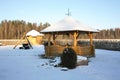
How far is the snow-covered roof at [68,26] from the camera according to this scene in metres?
22.4

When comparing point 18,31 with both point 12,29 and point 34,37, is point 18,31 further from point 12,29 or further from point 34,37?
point 34,37

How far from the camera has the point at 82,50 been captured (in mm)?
22891

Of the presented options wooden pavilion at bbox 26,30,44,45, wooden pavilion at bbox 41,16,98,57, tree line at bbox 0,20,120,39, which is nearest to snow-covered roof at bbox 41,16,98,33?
wooden pavilion at bbox 41,16,98,57

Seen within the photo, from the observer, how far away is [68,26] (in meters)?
23.0

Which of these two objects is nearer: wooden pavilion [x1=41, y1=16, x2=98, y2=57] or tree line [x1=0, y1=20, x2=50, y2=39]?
wooden pavilion [x1=41, y1=16, x2=98, y2=57]

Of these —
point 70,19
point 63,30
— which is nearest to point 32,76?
point 63,30

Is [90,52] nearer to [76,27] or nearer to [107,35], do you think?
[76,27]

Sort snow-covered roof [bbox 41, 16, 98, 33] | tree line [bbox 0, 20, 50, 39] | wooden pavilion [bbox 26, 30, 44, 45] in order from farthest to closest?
tree line [bbox 0, 20, 50, 39] < wooden pavilion [bbox 26, 30, 44, 45] < snow-covered roof [bbox 41, 16, 98, 33]

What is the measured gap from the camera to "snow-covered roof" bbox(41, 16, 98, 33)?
22.4 m

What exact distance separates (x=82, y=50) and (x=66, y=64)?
7.33 meters

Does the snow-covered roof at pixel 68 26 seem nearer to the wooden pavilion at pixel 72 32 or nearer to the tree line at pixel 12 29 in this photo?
the wooden pavilion at pixel 72 32

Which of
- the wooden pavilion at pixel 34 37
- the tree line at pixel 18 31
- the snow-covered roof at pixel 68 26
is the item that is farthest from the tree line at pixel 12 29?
the snow-covered roof at pixel 68 26

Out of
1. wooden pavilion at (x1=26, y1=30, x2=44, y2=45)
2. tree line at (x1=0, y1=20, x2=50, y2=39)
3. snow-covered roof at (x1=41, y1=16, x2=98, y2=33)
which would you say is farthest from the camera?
tree line at (x1=0, y1=20, x2=50, y2=39)

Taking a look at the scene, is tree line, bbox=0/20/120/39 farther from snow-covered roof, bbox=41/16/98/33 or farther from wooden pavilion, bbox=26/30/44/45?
snow-covered roof, bbox=41/16/98/33
